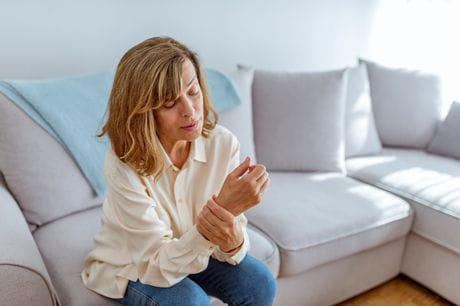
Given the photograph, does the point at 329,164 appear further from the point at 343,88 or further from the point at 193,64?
the point at 193,64

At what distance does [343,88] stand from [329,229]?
0.80 m

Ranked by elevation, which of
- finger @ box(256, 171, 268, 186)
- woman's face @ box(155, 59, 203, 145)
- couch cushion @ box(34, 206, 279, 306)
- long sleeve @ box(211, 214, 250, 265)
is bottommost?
couch cushion @ box(34, 206, 279, 306)

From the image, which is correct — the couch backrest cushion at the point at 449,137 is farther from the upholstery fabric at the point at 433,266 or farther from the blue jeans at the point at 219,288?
the blue jeans at the point at 219,288

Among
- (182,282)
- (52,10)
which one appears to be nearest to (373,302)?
(182,282)

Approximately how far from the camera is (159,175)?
1.15 m

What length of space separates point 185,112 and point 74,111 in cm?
63

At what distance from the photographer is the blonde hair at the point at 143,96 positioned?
1042 millimetres

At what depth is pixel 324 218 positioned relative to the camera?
165 cm

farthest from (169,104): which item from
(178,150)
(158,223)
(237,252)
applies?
(237,252)

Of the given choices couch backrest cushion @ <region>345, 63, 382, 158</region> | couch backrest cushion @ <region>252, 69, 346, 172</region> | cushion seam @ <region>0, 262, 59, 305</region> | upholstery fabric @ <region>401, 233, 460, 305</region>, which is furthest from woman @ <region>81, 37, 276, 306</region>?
couch backrest cushion @ <region>345, 63, 382, 158</region>

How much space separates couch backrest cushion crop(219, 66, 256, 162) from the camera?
6.25 feet

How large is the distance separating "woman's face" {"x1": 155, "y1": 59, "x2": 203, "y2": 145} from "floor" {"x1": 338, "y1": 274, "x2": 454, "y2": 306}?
3.77 feet

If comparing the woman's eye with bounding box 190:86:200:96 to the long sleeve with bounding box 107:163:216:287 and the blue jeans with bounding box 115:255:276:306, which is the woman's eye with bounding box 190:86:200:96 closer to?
the long sleeve with bounding box 107:163:216:287

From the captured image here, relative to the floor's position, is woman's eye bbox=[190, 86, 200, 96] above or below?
above
